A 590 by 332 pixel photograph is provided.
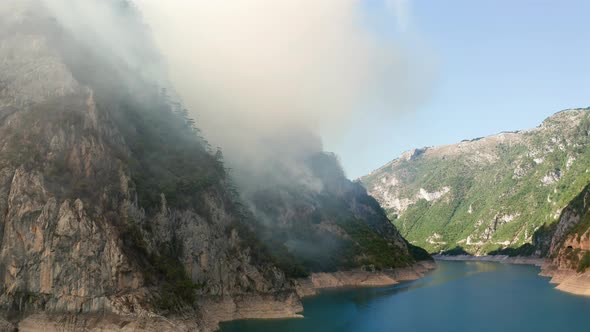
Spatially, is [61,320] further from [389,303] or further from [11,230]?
[389,303]

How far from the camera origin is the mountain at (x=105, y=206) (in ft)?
233

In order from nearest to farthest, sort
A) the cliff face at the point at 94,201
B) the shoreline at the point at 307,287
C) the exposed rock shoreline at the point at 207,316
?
the exposed rock shoreline at the point at 207,316, the cliff face at the point at 94,201, the shoreline at the point at 307,287

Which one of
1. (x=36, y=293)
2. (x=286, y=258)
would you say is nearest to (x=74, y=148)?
(x=36, y=293)

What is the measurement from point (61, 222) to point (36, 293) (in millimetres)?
9794

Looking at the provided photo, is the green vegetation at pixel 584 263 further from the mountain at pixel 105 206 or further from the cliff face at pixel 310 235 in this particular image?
the mountain at pixel 105 206

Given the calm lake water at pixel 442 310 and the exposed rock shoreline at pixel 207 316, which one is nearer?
the exposed rock shoreline at pixel 207 316

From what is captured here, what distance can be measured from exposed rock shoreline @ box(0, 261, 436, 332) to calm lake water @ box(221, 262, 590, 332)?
305 centimetres

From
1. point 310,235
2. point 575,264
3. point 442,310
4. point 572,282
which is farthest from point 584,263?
point 310,235

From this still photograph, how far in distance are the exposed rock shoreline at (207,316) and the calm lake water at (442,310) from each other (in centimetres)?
305

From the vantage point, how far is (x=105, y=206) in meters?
Result: 77.6

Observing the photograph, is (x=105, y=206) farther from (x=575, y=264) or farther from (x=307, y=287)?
(x=575, y=264)

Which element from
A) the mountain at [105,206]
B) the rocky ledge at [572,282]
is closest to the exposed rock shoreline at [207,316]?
the mountain at [105,206]

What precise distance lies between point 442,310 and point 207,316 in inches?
1992

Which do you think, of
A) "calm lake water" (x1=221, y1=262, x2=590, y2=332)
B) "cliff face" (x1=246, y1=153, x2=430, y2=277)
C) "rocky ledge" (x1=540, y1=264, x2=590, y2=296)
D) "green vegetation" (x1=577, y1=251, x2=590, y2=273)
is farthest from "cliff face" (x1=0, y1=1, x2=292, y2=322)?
"green vegetation" (x1=577, y1=251, x2=590, y2=273)
